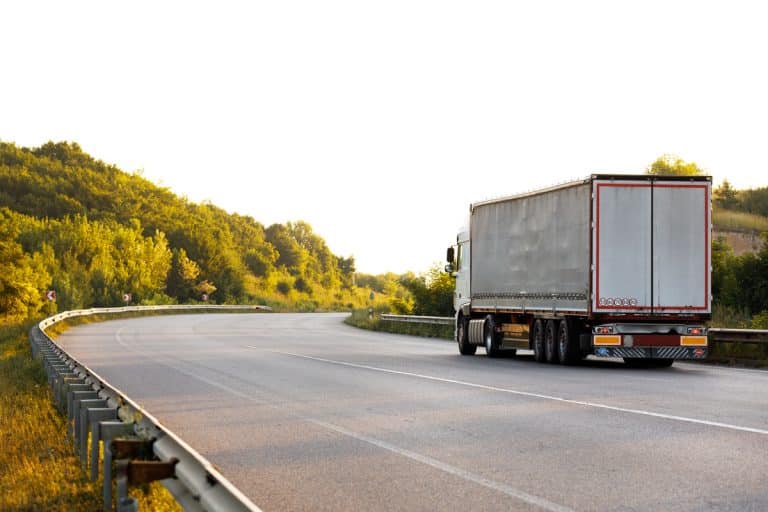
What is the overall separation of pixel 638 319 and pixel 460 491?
1560 centimetres

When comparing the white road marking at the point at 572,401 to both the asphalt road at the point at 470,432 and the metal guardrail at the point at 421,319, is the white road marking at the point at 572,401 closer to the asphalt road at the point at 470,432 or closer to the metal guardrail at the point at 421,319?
the asphalt road at the point at 470,432

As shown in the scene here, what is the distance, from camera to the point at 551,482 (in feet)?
29.3

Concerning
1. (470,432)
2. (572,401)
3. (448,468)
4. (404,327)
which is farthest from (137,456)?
(404,327)

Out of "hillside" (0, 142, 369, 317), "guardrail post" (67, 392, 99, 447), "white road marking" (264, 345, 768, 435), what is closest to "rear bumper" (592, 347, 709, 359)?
"white road marking" (264, 345, 768, 435)

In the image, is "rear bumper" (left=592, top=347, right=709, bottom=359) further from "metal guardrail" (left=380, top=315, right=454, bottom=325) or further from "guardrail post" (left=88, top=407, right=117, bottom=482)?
"metal guardrail" (left=380, top=315, right=454, bottom=325)

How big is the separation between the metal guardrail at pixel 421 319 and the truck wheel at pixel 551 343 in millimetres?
17275

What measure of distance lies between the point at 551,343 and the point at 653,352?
2617 mm

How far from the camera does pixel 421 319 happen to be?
Answer: 47938mm

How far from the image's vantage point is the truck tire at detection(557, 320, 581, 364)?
24.4m

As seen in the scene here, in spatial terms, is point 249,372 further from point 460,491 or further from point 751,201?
point 751,201

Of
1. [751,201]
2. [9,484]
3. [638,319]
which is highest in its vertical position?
[751,201]

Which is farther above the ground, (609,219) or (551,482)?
(609,219)

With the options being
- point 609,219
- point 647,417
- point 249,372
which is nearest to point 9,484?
point 647,417

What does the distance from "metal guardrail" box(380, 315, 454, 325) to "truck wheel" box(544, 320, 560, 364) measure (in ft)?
56.7
